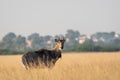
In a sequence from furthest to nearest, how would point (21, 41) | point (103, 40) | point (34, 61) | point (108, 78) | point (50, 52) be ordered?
point (103, 40), point (21, 41), point (50, 52), point (34, 61), point (108, 78)

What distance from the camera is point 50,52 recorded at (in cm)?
1741

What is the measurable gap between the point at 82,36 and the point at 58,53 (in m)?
111

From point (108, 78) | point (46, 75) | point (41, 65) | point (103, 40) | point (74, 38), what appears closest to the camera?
point (108, 78)

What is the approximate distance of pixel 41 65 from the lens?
1486 cm

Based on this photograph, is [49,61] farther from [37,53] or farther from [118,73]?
[118,73]

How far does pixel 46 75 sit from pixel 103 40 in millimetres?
116897

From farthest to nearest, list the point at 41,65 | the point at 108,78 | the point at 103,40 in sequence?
the point at 103,40 → the point at 41,65 → the point at 108,78

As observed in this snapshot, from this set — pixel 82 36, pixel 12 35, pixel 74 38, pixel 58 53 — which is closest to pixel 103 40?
pixel 82 36

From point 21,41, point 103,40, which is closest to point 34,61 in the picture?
point 21,41

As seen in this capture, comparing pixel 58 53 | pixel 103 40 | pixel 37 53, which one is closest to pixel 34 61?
pixel 37 53

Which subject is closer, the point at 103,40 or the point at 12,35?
the point at 12,35

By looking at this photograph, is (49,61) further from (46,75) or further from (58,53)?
(46,75)

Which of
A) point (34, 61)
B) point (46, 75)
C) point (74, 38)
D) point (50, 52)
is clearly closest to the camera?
point (46, 75)

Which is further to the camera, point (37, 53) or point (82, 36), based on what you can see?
point (82, 36)
